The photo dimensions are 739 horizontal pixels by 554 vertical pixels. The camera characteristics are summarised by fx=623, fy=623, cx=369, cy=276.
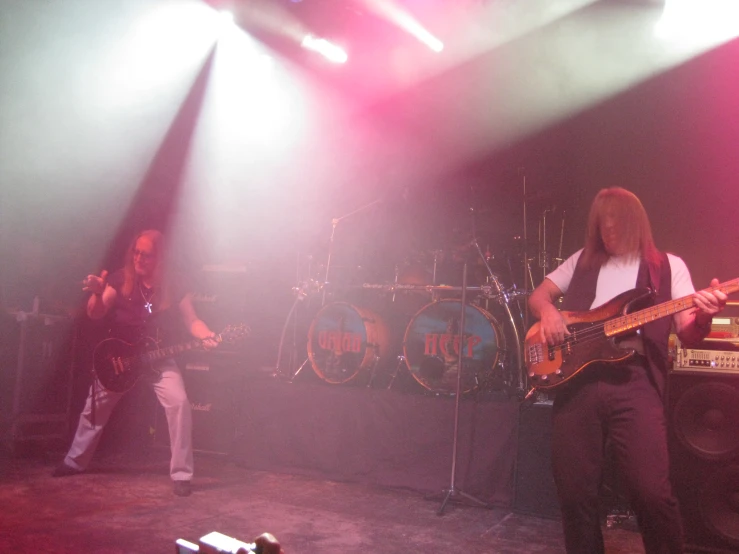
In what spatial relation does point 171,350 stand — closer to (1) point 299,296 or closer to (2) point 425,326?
(1) point 299,296

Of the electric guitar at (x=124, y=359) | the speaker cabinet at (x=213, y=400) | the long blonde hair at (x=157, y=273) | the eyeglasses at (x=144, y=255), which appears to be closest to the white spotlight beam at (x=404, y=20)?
the long blonde hair at (x=157, y=273)

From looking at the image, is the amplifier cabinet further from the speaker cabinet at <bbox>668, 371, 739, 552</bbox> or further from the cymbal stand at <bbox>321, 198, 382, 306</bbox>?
the speaker cabinet at <bbox>668, 371, 739, 552</bbox>

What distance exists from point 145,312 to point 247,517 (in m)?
2.13

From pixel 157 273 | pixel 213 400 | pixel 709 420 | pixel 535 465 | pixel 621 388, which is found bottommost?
pixel 535 465

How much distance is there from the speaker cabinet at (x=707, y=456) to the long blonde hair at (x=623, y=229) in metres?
1.36

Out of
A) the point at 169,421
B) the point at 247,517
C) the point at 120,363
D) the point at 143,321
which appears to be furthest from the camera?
the point at 143,321

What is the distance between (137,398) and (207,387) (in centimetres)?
94

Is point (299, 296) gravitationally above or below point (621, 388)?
above

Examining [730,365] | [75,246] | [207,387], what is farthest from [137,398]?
[730,365]

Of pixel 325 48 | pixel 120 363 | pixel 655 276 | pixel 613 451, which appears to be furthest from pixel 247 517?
pixel 325 48

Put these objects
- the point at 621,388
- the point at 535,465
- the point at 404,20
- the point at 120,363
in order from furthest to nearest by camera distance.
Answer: the point at 404,20, the point at 120,363, the point at 535,465, the point at 621,388

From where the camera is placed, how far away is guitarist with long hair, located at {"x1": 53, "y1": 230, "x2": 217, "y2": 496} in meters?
5.18

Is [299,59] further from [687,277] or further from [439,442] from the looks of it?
[687,277]

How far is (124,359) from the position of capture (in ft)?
17.5
